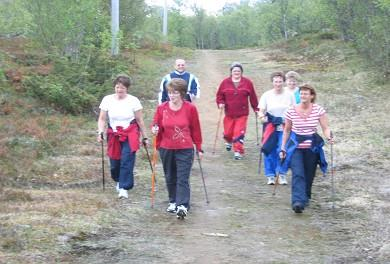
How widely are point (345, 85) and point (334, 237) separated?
1538 centimetres

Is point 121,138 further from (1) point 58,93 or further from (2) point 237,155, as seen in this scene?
(1) point 58,93

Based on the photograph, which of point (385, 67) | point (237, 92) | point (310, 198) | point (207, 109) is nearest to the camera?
point (310, 198)

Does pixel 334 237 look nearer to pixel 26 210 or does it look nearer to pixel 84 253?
pixel 84 253

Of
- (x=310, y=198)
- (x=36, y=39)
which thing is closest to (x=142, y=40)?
(x=36, y=39)

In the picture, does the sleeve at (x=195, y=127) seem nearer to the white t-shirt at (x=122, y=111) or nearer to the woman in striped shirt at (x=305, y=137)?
the white t-shirt at (x=122, y=111)

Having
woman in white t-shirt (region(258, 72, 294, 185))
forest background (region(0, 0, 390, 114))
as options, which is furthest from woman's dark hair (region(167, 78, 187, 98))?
forest background (region(0, 0, 390, 114))

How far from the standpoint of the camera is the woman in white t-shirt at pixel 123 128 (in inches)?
351

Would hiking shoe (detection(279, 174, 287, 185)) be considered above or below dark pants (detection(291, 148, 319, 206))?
below

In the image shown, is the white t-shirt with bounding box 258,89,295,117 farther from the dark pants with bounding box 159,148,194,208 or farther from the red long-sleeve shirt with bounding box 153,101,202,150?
the dark pants with bounding box 159,148,194,208

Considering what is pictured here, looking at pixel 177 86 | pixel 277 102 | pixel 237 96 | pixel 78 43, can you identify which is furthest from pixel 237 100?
pixel 78 43

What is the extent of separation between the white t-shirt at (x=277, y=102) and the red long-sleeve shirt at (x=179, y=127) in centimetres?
227

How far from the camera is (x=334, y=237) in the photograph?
294 inches

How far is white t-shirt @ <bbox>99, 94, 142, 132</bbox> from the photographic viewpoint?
352 inches

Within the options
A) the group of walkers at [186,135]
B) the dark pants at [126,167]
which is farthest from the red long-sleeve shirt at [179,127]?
the dark pants at [126,167]
